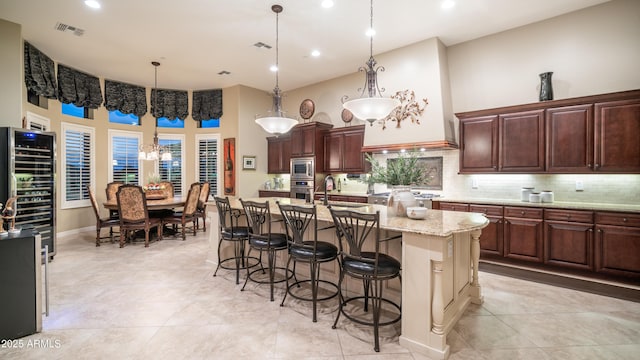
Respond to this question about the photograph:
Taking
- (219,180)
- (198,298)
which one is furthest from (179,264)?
(219,180)

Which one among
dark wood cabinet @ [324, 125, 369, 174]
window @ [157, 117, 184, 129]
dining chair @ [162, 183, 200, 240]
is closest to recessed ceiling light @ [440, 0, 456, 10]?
dark wood cabinet @ [324, 125, 369, 174]

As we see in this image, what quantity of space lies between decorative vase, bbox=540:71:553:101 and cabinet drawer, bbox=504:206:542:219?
1.63 metres

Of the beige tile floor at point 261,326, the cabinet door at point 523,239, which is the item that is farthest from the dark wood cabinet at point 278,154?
the cabinet door at point 523,239

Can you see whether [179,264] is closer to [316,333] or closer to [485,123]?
[316,333]

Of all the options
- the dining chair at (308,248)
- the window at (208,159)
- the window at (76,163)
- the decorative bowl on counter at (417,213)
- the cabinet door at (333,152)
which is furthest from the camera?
the window at (208,159)

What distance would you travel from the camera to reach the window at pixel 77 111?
641cm

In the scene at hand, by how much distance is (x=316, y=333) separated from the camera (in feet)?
8.30

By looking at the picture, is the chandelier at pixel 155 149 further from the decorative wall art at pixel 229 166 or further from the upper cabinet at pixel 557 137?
the upper cabinet at pixel 557 137

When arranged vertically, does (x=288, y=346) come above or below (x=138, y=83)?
below

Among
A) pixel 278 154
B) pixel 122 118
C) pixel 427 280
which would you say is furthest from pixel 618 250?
pixel 122 118

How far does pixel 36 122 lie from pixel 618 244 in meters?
9.30

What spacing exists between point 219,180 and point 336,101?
3.75m

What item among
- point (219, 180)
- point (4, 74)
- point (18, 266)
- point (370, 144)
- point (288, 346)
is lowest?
point (288, 346)

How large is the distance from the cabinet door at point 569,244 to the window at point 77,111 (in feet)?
30.3
